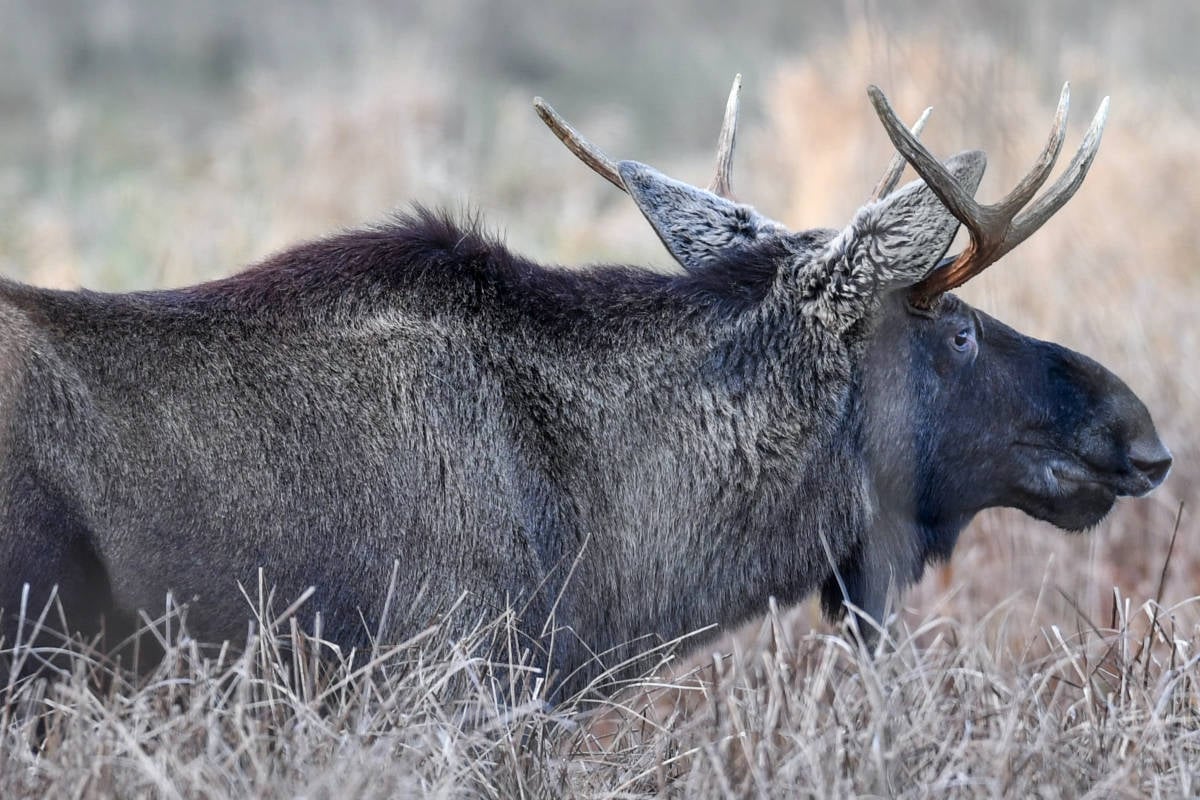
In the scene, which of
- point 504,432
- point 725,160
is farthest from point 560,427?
point 725,160

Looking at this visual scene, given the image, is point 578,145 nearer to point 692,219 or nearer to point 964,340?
point 692,219

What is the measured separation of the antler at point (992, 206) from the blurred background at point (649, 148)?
32.2 inches

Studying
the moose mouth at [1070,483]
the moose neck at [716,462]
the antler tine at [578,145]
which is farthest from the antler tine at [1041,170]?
the antler tine at [578,145]

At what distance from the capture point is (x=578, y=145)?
4430mm

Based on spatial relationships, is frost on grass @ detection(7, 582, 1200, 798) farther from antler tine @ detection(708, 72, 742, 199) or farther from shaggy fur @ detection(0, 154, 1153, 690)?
antler tine @ detection(708, 72, 742, 199)

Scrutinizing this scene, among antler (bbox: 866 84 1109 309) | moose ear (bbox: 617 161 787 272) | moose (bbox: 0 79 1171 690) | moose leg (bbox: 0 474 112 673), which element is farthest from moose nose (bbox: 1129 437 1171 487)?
moose leg (bbox: 0 474 112 673)

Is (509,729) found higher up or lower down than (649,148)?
lower down

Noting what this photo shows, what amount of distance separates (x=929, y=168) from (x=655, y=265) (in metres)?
0.85

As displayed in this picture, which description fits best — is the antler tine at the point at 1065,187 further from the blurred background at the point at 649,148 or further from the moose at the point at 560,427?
the blurred background at the point at 649,148

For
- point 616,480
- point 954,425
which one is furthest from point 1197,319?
point 616,480

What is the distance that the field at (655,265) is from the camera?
3033 mm

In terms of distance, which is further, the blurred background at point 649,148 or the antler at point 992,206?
the blurred background at point 649,148

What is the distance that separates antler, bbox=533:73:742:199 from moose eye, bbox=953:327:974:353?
0.93 m

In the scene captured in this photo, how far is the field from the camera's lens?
9.95 feet
